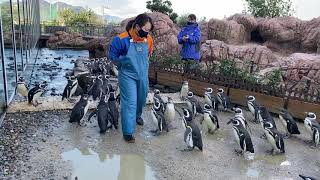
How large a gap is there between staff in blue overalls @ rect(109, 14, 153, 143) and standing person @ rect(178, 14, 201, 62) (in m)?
3.01

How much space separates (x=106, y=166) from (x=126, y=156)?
1.19 feet

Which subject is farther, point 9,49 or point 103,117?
point 9,49

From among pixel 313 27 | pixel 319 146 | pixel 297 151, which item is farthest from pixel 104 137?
pixel 313 27

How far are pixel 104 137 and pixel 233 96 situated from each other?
123 inches

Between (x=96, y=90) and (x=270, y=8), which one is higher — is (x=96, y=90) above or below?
below

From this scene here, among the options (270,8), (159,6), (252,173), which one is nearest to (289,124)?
(252,173)

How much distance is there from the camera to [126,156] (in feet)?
14.5

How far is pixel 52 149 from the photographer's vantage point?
446 cm

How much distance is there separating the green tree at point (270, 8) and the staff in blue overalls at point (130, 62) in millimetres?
15682

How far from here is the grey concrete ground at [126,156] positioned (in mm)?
3957

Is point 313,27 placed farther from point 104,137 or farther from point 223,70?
point 104,137

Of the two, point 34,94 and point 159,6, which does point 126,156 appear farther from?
point 159,6

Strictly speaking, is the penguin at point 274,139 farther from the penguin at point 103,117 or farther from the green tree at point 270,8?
the green tree at point 270,8

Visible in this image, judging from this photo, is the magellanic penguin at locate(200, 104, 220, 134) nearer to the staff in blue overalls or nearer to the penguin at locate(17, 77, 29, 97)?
the staff in blue overalls
